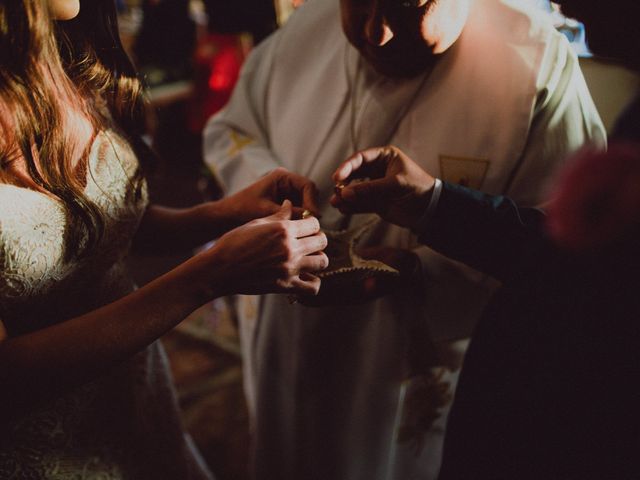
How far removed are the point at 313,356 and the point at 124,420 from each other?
0.57 m

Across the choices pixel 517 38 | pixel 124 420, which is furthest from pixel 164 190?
pixel 517 38

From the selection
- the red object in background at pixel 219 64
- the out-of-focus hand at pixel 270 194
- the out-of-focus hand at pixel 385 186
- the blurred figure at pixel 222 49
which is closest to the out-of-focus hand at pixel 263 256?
the out-of-focus hand at pixel 385 186

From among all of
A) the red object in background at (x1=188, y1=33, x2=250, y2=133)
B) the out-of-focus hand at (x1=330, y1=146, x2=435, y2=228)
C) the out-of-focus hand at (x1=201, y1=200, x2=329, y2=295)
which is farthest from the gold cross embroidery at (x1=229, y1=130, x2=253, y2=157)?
the red object in background at (x1=188, y1=33, x2=250, y2=133)

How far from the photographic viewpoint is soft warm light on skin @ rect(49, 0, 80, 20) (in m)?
0.83

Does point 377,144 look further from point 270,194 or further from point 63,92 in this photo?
point 63,92

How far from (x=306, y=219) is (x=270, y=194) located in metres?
0.33

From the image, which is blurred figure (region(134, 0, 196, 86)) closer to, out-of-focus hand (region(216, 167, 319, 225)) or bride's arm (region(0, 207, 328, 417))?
out-of-focus hand (region(216, 167, 319, 225))

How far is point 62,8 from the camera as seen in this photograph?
84 cm

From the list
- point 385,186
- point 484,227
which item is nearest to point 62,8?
point 385,186

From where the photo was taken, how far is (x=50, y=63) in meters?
0.87

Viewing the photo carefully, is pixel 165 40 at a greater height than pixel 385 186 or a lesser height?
lesser

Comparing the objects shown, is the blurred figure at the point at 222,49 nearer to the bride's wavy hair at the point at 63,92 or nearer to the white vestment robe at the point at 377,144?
the white vestment robe at the point at 377,144

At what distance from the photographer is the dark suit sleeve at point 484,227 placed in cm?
102

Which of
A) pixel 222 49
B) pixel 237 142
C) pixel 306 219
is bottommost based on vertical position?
pixel 222 49
